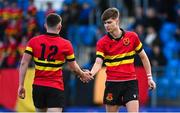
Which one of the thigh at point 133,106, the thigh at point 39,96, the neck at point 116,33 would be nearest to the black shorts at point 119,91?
the thigh at point 133,106

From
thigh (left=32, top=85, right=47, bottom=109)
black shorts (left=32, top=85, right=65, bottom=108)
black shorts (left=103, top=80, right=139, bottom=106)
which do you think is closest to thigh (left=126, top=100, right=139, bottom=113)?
black shorts (left=103, top=80, right=139, bottom=106)

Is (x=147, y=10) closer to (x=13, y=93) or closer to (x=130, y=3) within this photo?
(x=130, y=3)

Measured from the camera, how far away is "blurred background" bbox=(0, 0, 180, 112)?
19.2m

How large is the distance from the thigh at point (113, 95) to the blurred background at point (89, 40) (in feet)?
21.5

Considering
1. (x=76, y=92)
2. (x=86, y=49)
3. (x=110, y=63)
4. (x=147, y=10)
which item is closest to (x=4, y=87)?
(x=76, y=92)

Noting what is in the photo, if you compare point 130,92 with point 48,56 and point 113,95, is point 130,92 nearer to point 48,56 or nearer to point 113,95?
point 113,95

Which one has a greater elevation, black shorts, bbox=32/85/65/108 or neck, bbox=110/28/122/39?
neck, bbox=110/28/122/39

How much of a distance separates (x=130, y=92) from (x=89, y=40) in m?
9.87

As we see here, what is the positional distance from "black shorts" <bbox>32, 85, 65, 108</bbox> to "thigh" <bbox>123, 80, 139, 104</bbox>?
3.99 ft

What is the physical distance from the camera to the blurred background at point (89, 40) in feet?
63.0

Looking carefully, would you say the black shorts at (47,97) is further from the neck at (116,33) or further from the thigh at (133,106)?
the neck at (116,33)

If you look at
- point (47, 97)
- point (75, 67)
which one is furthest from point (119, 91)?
point (47, 97)

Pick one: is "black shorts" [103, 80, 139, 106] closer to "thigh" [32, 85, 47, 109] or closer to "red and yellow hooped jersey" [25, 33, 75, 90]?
"red and yellow hooped jersey" [25, 33, 75, 90]

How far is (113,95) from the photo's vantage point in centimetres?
1178
